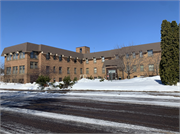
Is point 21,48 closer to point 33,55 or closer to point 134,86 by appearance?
point 33,55

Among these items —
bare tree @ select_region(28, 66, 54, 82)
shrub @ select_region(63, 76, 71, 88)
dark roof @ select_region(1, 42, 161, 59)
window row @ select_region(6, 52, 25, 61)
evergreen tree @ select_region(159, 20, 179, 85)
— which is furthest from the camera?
window row @ select_region(6, 52, 25, 61)

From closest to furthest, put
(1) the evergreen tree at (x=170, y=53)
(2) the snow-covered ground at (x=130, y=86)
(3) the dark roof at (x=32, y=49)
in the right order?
1. (2) the snow-covered ground at (x=130, y=86)
2. (1) the evergreen tree at (x=170, y=53)
3. (3) the dark roof at (x=32, y=49)

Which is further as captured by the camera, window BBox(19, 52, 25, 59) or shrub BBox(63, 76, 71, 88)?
Answer: window BBox(19, 52, 25, 59)

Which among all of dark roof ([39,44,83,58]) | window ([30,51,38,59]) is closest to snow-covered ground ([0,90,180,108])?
window ([30,51,38,59])

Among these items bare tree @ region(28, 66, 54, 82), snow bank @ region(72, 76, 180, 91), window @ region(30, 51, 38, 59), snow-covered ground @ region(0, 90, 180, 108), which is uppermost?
window @ region(30, 51, 38, 59)

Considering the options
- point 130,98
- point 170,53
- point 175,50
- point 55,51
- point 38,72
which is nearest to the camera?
point 130,98

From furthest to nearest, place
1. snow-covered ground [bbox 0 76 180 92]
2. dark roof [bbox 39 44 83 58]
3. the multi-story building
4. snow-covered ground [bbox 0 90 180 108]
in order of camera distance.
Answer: dark roof [bbox 39 44 83 58], the multi-story building, snow-covered ground [bbox 0 76 180 92], snow-covered ground [bbox 0 90 180 108]

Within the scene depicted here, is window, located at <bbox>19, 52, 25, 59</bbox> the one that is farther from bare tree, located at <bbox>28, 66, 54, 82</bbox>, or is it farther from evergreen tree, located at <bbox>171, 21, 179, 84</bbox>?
evergreen tree, located at <bbox>171, 21, 179, 84</bbox>

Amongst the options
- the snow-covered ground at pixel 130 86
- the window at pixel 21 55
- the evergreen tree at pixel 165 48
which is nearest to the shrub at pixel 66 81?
the snow-covered ground at pixel 130 86

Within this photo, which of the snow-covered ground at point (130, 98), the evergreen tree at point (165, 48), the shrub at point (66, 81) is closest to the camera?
the snow-covered ground at point (130, 98)

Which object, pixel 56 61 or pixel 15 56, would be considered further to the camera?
pixel 56 61

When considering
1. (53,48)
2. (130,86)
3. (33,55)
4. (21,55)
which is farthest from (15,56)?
(130,86)

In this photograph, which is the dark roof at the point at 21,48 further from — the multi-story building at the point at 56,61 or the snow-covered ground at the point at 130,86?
the snow-covered ground at the point at 130,86

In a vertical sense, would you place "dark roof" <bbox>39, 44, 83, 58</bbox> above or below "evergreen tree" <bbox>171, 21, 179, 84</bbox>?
above
